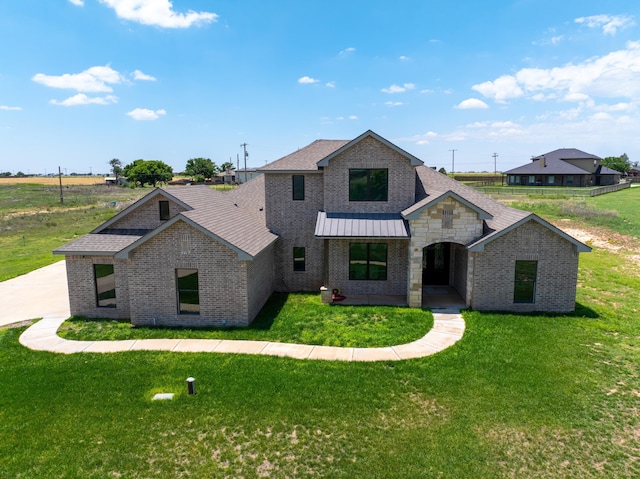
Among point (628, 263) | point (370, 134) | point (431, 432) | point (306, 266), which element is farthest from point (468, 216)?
point (628, 263)

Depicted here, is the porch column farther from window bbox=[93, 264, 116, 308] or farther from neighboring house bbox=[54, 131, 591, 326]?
window bbox=[93, 264, 116, 308]

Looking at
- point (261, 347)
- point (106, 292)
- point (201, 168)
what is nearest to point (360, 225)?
point (261, 347)

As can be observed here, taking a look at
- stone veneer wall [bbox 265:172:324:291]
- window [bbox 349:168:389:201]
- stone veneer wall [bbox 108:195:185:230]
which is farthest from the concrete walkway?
stone veneer wall [bbox 265:172:324:291]

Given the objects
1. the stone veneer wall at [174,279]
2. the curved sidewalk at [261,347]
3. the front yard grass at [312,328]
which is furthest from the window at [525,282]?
the stone veneer wall at [174,279]

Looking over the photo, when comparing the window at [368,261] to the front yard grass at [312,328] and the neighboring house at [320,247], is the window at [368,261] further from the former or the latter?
the front yard grass at [312,328]

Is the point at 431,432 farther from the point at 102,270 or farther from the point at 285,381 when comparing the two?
the point at 102,270

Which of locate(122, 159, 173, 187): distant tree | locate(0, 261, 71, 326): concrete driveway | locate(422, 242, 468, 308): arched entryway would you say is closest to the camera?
locate(0, 261, 71, 326): concrete driveway
